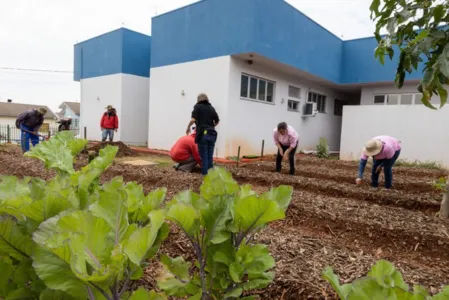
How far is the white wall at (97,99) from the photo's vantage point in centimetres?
1383

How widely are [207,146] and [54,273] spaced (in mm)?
5845

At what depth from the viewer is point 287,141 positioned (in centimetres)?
765

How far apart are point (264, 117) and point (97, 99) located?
8.49 metres

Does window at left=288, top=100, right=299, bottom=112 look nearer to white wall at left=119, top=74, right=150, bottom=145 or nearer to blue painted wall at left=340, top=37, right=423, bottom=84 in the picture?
blue painted wall at left=340, top=37, right=423, bottom=84

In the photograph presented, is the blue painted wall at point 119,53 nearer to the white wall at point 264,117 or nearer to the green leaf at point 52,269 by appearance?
the white wall at point 264,117

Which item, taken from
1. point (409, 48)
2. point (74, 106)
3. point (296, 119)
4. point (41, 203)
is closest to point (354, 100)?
point (296, 119)

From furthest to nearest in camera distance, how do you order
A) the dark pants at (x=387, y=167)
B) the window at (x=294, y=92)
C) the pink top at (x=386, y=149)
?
the window at (x=294, y=92) → the dark pants at (x=387, y=167) → the pink top at (x=386, y=149)

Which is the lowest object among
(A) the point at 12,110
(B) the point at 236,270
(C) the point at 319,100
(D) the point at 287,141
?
(B) the point at 236,270

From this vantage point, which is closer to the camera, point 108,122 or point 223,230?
point 223,230

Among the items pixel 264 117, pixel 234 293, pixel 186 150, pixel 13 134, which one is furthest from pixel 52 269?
pixel 13 134

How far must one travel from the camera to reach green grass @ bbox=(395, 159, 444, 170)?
10.6 meters

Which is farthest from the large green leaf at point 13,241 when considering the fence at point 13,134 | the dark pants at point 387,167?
the fence at point 13,134

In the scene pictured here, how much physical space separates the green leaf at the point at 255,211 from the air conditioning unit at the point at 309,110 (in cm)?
1332

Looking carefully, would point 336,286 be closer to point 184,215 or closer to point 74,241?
point 184,215
